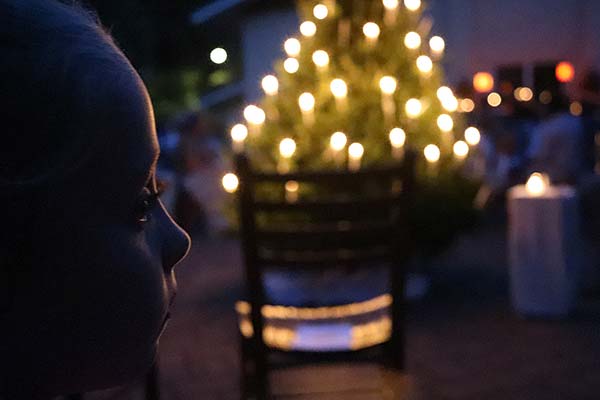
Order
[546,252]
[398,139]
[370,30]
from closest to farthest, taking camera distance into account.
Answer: [546,252] < [398,139] < [370,30]

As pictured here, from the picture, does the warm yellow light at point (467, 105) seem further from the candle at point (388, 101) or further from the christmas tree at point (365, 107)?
the candle at point (388, 101)

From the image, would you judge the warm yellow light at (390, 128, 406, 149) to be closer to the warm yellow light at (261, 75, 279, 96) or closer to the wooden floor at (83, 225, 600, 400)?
the warm yellow light at (261, 75, 279, 96)

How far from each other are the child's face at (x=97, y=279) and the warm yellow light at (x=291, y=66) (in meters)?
4.79

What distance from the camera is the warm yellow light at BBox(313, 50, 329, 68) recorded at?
17.3ft

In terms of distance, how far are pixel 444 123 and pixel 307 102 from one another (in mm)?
922

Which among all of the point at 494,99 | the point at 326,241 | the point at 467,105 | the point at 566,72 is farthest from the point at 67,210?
the point at 566,72

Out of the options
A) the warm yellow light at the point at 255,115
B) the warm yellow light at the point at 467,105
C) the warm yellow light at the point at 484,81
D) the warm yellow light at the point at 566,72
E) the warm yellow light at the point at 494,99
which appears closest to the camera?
the warm yellow light at the point at 255,115

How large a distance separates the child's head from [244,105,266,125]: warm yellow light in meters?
4.60

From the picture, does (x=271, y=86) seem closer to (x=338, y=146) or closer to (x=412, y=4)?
(x=338, y=146)

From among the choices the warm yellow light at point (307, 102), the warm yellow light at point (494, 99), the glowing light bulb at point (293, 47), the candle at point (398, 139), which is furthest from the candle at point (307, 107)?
the warm yellow light at point (494, 99)

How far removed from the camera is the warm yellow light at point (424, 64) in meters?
5.38

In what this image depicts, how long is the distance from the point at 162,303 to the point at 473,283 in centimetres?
554

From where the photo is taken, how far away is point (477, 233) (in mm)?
8398

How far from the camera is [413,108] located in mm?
5152
